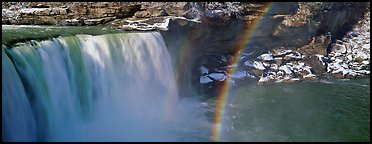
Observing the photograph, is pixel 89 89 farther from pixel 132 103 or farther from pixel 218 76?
pixel 218 76

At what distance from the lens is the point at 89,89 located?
11484 mm

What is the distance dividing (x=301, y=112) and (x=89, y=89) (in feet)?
23.6

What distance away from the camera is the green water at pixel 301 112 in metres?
12.0

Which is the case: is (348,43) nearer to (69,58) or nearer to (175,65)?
(175,65)

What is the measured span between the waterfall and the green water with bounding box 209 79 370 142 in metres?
2.29

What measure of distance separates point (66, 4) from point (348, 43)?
1420 centimetres

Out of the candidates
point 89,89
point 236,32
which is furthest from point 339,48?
point 89,89

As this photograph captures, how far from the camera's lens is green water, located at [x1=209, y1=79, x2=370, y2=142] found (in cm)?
1199

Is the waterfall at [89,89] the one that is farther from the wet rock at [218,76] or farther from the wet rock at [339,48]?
the wet rock at [339,48]

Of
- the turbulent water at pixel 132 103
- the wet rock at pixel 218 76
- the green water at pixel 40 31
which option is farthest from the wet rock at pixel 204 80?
the green water at pixel 40 31

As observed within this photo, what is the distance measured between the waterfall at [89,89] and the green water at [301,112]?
2.29 metres

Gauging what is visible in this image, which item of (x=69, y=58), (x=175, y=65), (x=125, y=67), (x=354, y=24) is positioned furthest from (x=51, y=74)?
(x=354, y=24)

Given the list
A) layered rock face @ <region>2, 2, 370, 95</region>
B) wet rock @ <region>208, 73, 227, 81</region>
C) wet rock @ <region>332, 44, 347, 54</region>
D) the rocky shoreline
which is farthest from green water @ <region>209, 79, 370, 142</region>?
wet rock @ <region>332, 44, 347, 54</region>

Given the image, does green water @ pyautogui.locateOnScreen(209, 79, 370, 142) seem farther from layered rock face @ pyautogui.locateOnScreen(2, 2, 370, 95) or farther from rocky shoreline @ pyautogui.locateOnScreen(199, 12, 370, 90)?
layered rock face @ pyautogui.locateOnScreen(2, 2, 370, 95)
